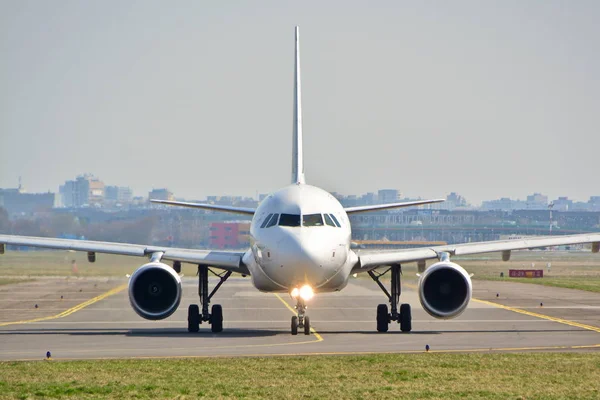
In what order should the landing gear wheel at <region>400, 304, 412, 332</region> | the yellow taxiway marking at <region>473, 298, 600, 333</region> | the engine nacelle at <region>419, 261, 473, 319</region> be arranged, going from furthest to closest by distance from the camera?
the yellow taxiway marking at <region>473, 298, 600, 333</region> → the landing gear wheel at <region>400, 304, 412, 332</region> → the engine nacelle at <region>419, 261, 473, 319</region>

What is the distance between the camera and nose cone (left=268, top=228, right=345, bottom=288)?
91.2 ft

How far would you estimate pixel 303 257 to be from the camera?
2773cm

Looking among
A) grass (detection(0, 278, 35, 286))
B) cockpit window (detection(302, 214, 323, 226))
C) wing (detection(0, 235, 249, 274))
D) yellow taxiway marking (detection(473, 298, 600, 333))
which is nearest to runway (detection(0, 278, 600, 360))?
yellow taxiway marking (detection(473, 298, 600, 333))

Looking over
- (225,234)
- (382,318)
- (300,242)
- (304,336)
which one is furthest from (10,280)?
(300,242)

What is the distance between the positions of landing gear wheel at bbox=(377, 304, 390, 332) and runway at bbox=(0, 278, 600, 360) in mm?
386

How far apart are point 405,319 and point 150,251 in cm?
798

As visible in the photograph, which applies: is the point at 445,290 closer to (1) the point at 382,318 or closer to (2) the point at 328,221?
(1) the point at 382,318

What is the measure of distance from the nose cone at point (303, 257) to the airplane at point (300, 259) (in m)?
0.03

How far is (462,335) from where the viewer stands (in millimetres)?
30359

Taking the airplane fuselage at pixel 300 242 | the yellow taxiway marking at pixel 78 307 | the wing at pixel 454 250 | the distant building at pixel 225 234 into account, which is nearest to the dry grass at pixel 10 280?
the yellow taxiway marking at pixel 78 307

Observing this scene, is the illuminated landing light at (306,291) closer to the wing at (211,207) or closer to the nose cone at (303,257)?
the nose cone at (303,257)

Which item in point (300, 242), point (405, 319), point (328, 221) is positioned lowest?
point (405, 319)

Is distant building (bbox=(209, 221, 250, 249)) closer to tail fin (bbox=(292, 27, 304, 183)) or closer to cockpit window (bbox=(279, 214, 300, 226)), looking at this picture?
tail fin (bbox=(292, 27, 304, 183))

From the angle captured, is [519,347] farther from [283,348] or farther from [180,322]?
[180,322]
